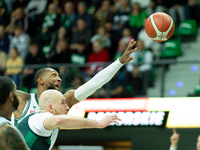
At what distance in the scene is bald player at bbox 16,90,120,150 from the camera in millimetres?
5152

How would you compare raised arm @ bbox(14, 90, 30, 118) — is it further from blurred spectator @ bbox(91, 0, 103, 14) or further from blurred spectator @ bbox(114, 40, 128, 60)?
blurred spectator @ bbox(91, 0, 103, 14)

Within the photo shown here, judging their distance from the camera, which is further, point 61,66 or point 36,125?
point 61,66

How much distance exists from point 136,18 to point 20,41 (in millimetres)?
3627

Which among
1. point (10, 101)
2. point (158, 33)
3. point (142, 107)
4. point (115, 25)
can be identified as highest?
point (115, 25)

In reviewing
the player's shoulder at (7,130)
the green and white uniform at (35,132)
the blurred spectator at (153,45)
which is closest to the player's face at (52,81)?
the green and white uniform at (35,132)

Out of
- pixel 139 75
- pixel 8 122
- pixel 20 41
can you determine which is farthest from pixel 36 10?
pixel 8 122

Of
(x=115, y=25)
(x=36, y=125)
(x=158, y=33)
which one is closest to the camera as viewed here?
(x=36, y=125)

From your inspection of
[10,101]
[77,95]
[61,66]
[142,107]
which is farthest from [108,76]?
[61,66]

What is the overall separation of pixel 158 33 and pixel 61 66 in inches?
200

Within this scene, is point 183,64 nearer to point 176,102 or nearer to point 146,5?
point 176,102

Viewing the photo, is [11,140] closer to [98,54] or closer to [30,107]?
[30,107]

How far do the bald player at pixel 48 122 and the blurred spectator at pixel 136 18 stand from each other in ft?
26.3

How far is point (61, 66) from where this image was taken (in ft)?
41.8

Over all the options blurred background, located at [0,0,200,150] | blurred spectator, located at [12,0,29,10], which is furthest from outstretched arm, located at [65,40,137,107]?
blurred spectator, located at [12,0,29,10]
